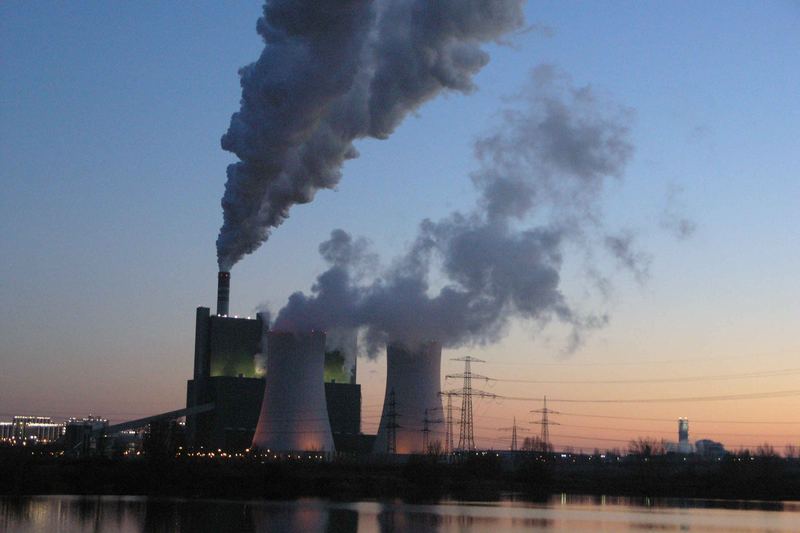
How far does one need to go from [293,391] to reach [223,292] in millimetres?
11042

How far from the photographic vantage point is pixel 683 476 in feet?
134

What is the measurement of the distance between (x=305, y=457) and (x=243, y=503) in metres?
10.8

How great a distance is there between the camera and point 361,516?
79.7 ft

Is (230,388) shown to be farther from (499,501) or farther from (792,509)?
(792,509)

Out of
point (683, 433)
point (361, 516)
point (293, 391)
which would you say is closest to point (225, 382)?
point (293, 391)

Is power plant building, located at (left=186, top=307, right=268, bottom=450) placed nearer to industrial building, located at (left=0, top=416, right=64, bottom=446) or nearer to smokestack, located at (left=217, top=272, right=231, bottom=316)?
smokestack, located at (left=217, top=272, right=231, bottom=316)

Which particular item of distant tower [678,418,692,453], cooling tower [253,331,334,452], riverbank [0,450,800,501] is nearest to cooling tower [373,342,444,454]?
riverbank [0,450,800,501]

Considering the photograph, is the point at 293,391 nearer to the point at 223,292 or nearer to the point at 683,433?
the point at 223,292

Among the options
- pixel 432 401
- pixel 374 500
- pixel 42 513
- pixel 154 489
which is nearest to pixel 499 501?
pixel 374 500

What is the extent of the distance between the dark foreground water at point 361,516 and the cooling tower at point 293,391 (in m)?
5.56

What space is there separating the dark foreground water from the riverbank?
3.22 meters

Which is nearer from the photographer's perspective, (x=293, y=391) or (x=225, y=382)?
(x=293, y=391)

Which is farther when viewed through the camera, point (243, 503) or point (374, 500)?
point (374, 500)

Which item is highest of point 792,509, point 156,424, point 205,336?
point 205,336
